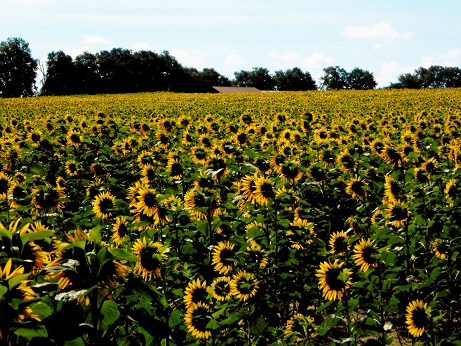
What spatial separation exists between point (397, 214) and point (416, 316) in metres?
1.38

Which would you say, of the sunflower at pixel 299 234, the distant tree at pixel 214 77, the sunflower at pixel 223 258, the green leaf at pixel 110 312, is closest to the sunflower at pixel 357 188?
the sunflower at pixel 299 234

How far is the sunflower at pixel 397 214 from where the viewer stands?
202 inches

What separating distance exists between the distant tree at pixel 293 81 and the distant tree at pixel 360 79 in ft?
26.0

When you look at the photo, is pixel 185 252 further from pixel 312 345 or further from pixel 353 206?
pixel 353 206

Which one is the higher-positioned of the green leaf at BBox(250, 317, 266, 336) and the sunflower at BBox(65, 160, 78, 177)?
the sunflower at BBox(65, 160, 78, 177)

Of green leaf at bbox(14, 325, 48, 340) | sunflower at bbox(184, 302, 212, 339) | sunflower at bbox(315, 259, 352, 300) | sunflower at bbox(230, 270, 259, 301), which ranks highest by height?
green leaf at bbox(14, 325, 48, 340)

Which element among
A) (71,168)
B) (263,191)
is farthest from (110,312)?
(71,168)

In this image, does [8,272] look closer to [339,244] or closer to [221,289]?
[221,289]

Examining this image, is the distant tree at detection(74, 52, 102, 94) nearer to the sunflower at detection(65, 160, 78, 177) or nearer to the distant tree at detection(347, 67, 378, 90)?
the distant tree at detection(347, 67, 378, 90)

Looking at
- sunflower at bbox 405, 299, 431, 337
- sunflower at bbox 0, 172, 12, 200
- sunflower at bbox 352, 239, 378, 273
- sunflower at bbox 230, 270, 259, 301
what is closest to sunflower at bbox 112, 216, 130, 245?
sunflower at bbox 230, 270, 259, 301

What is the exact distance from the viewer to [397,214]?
5.16m

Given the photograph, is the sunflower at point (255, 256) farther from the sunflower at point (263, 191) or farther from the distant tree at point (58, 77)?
the distant tree at point (58, 77)

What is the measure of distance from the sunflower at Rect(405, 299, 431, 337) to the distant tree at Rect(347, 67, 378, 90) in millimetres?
108085

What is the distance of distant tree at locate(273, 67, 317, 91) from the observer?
364 ft
